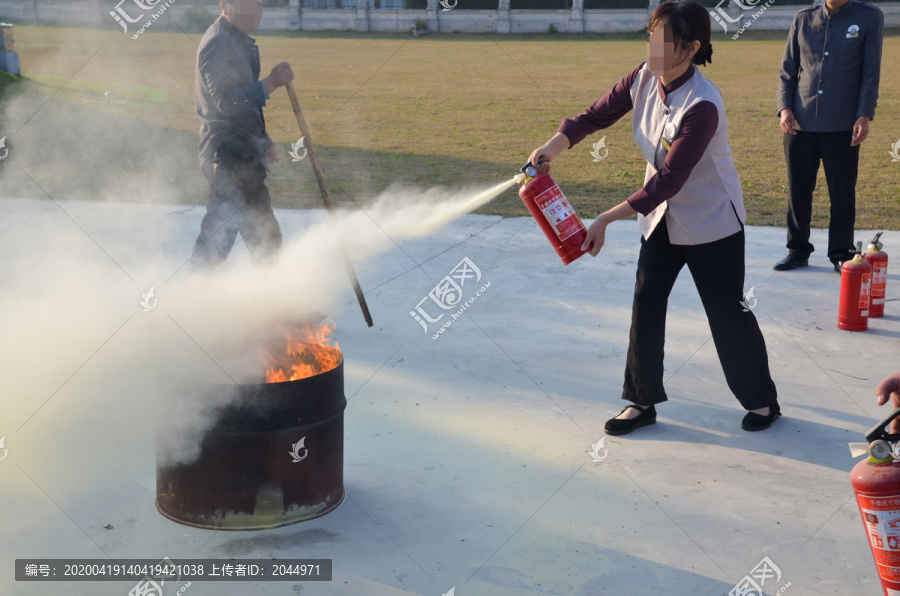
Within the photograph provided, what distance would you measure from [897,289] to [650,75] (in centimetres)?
369

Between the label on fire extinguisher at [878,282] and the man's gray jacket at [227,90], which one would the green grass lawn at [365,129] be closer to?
the label on fire extinguisher at [878,282]

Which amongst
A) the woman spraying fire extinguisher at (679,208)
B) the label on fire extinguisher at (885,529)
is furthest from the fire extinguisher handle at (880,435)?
the woman spraying fire extinguisher at (679,208)

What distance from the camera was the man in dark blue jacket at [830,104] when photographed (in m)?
6.53

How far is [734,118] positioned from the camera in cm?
1808

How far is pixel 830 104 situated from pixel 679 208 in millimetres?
3345

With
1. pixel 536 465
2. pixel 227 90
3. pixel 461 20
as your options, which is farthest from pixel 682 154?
pixel 461 20

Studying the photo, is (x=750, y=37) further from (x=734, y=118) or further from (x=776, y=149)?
(x=776, y=149)

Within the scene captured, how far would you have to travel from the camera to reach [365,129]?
54.7ft

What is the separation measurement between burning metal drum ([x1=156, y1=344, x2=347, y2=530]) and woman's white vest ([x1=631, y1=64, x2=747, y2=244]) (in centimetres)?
181

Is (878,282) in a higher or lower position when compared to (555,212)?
lower

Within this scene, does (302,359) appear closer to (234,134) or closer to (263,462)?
(263,462)

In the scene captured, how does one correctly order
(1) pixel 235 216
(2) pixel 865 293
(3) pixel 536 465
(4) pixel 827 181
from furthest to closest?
(4) pixel 827 181, (2) pixel 865 293, (1) pixel 235 216, (3) pixel 536 465

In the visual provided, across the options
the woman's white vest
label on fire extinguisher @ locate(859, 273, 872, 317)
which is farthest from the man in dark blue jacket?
the woman's white vest

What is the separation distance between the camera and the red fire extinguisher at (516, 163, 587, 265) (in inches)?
161
